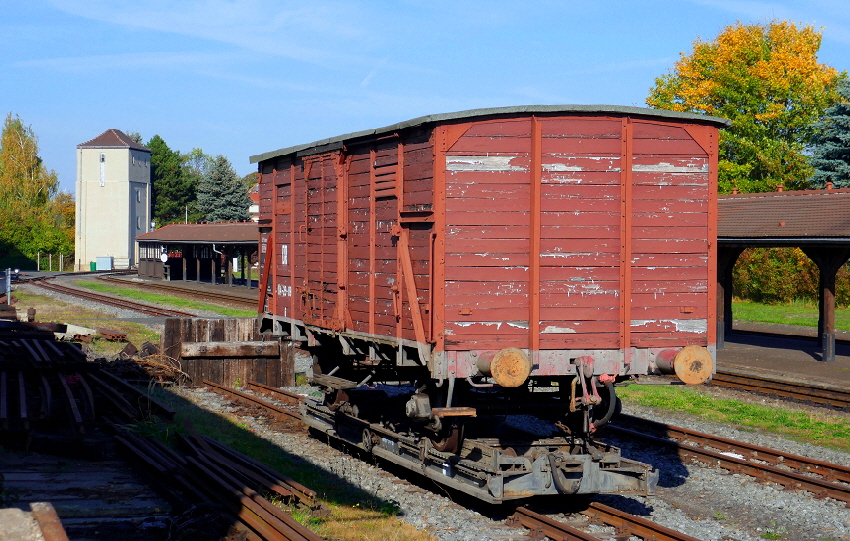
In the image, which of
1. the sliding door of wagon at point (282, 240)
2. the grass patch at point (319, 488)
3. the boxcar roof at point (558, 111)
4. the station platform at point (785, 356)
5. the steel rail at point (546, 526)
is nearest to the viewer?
the steel rail at point (546, 526)

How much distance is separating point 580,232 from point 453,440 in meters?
2.62

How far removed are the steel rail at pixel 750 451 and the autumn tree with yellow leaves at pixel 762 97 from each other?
32249mm

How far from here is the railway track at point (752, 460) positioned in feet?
32.6

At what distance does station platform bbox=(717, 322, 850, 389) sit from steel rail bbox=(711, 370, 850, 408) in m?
0.22

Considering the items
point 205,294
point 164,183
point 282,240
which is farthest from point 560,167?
point 164,183

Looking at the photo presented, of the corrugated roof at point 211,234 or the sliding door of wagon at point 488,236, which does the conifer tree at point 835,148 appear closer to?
the corrugated roof at point 211,234

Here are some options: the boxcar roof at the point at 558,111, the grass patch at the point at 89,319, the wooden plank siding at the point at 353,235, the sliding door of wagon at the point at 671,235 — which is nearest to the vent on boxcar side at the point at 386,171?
the wooden plank siding at the point at 353,235

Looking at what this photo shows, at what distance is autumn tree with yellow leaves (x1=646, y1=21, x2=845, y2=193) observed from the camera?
1703 inches

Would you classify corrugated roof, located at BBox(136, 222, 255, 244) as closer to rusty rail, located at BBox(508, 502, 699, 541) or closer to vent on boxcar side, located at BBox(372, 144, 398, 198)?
vent on boxcar side, located at BBox(372, 144, 398, 198)

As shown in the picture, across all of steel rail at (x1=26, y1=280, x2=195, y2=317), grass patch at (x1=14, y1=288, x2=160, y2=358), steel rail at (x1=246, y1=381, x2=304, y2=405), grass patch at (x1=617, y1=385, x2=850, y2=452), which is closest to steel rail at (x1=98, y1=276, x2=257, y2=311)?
steel rail at (x1=26, y1=280, x2=195, y2=317)

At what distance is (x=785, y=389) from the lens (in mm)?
16844

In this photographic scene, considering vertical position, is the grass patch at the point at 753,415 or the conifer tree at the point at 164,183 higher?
the conifer tree at the point at 164,183

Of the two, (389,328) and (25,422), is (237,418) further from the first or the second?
(389,328)

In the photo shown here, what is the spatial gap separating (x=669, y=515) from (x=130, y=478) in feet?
19.2
